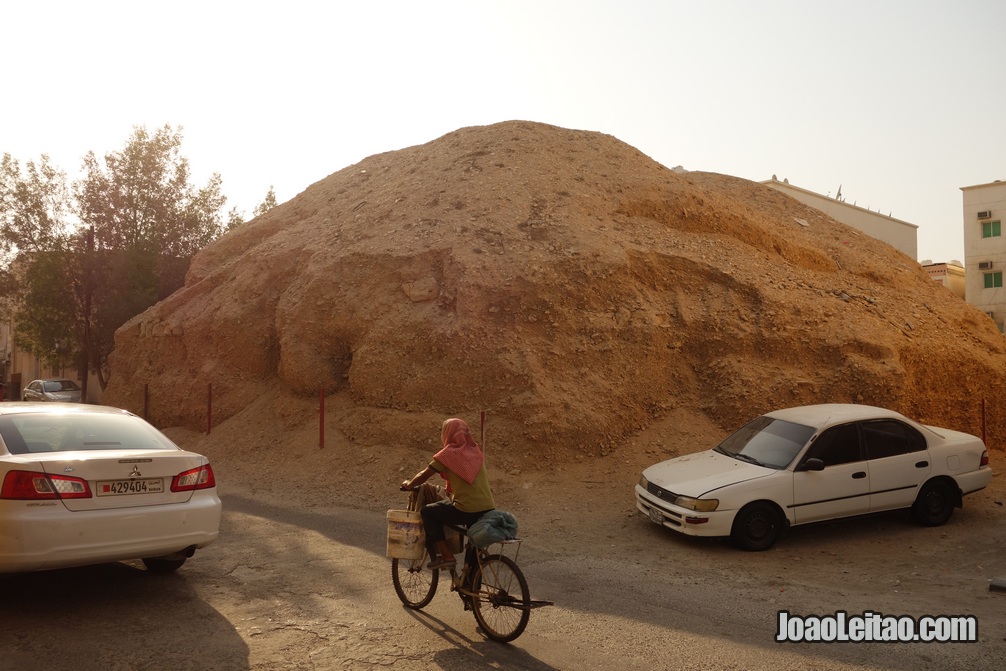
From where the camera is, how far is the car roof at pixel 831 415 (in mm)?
8906

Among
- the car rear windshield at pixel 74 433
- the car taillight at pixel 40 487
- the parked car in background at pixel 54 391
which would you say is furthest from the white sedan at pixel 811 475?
the parked car in background at pixel 54 391

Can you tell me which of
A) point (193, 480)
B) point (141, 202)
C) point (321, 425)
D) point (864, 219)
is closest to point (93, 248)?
point (141, 202)

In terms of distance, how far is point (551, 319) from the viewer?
1331cm

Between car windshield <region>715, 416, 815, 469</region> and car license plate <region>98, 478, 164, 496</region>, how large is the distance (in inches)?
251

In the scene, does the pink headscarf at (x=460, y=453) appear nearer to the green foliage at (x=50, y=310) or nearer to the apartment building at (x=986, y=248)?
the green foliage at (x=50, y=310)

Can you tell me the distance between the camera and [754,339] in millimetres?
13773

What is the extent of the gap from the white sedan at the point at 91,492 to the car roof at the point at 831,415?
21.9 ft

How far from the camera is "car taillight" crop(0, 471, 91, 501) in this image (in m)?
5.12

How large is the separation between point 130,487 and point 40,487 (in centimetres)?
58

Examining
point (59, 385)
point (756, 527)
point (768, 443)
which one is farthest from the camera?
point (59, 385)

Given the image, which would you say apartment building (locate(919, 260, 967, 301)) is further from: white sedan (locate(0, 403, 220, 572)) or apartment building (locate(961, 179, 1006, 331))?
white sedan (locate(0, 403, 220, 572))

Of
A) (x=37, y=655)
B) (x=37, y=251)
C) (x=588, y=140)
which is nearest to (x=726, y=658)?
(x=37, y=655)

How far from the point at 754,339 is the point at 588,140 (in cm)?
774

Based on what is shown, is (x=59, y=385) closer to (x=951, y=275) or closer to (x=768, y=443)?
(x=768, y=443)
